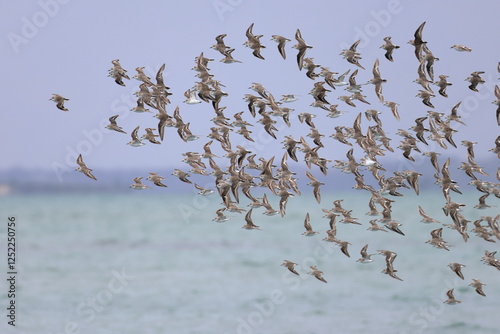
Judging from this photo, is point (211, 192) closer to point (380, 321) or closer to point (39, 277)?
point (380, 321)

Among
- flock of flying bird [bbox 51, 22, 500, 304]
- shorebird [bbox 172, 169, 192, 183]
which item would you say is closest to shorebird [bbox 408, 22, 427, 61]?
flock of flying bird [bbox 51, 22, 500, 304]

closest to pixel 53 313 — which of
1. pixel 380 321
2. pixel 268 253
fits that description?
pixel 380 321

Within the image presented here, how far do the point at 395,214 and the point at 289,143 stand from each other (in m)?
47.4

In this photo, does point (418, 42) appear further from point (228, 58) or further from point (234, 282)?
point (234, 282)

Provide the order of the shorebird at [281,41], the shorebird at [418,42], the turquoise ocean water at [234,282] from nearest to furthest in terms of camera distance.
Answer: the shorebird at [418,42]
the shorebird at [281,41]
the turquoise ocean water at [234,282]

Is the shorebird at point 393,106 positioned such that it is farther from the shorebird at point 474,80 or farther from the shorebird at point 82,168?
the shorebird at point 82,168

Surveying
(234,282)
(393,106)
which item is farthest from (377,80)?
(234,282)

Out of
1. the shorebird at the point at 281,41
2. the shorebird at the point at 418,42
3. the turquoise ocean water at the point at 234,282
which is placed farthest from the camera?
the turquoise ocean water at the point at 234,282

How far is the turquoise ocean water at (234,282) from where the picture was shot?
94.8 feet

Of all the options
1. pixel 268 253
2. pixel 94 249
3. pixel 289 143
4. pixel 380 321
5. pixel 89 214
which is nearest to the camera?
pixel 289 143

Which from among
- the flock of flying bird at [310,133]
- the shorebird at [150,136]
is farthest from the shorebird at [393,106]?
the shorebird at [150,136]

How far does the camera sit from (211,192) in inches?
728

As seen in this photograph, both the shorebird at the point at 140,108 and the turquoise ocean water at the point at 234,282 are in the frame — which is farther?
the turquoise ocean water at the point at 234,282

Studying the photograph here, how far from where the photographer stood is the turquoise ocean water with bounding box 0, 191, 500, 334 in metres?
28.9
